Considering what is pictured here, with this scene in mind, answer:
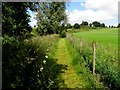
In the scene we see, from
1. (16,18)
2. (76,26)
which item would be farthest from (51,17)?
(76,26)

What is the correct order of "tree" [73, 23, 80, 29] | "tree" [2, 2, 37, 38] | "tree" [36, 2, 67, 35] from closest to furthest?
1. "tree" [2, 2, 37, 38]
2. "tree" [36, 2, 67, 35]
3. "tree" [73, 23, 80, 29]

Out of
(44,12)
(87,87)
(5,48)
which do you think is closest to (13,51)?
(5,48)

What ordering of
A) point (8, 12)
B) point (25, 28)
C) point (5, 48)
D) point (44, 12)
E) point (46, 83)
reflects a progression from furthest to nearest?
1. point (44, 12)
2. point (25, 28)
3. point (46, 83)
4. point (8, 12)
5. point (5, 48)

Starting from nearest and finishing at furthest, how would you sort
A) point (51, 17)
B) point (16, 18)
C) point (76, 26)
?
1. point (16, 18)
2. point (51, 17)
3. point (76, 26)

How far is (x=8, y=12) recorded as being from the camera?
9.04 m

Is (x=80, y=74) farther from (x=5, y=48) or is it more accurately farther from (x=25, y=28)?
(x=5, y=48)

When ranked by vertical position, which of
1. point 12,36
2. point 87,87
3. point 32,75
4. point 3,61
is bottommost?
point 87,87

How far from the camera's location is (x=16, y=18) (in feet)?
32.3

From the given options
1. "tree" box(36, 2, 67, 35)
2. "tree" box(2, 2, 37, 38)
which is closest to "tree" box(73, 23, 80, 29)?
"tree" box(36, 2, 67, 35)

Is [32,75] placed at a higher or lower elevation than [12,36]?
lower

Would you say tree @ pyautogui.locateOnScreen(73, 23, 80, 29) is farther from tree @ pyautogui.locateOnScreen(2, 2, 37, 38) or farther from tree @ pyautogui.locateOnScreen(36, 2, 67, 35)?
tree @ pyautogui.locateOnScreen(2, 2, 37, 38)

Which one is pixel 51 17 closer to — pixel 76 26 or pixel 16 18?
pixel 16 18

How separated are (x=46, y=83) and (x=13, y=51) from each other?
1.91 m

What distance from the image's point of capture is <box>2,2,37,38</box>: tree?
8977 mm
